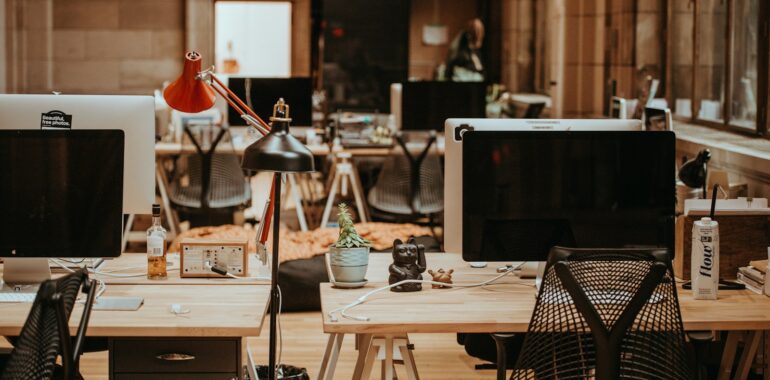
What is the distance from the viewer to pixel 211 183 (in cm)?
805

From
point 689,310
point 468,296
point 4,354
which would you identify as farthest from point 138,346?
point 689,310

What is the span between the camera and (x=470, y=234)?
12.4ft

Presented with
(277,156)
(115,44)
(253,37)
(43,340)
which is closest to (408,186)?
(277,156)

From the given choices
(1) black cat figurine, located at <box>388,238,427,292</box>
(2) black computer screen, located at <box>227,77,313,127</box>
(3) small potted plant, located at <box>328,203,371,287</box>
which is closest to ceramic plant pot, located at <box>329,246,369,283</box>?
(3) small potted plant, located at <box>328,203,371,287</box>

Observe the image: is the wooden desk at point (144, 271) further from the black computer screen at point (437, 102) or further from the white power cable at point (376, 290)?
the black computer screen at point (437, 102)

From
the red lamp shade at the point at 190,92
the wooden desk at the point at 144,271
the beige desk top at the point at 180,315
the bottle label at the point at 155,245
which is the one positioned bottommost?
the beige desk top at the point at 180,315

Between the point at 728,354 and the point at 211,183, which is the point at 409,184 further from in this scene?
the point at 728,354

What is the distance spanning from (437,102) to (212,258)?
545 cm

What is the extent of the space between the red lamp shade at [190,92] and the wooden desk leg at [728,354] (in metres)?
1.91

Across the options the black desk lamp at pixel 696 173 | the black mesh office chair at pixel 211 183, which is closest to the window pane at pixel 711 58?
the black desk lamp at pixel 696 173

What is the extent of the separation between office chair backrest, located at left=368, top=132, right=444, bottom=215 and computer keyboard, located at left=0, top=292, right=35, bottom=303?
4.69 m

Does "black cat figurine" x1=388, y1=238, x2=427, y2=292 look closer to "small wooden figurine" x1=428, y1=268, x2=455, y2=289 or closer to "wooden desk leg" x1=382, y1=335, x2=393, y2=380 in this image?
"small wooden figurine" x1=428, y1=268, x2=455, y2=289

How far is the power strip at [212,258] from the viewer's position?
3.90m

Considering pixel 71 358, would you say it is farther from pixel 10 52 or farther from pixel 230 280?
pixel 10 52
